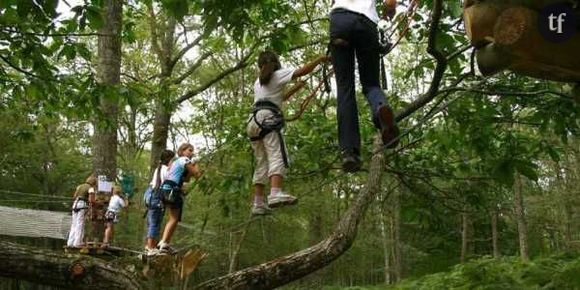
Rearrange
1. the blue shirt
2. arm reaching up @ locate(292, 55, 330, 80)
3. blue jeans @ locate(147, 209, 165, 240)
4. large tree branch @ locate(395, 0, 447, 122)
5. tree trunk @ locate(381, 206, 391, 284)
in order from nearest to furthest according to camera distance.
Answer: large tree branch @ locate(395, 0, 447, 122) → arm reaching up @ locate(292, 55, 330, 80) → the blue shirt → blue jeans @ locate(147, 209, 165, 240) → tree trunk @ locate(381, 206, 391, 284)

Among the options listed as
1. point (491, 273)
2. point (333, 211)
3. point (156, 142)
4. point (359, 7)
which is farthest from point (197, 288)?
point (333, 211)

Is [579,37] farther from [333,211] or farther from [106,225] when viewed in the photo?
[333,211]

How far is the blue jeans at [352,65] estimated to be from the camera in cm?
390

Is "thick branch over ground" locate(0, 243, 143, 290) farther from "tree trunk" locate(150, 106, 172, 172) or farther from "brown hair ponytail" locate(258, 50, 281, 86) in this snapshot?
"tree trunk" locate(150, 106, 172, 172)

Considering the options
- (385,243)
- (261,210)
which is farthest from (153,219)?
(385,243)

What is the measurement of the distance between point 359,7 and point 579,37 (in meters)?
1.67

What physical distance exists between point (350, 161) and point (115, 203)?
602cm

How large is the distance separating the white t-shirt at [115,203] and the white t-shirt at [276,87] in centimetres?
502

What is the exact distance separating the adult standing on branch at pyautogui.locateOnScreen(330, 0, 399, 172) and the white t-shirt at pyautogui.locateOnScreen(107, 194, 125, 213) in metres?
5.79

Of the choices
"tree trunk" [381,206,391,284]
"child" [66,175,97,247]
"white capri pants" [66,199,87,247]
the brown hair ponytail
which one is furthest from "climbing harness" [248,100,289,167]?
"tree trunk" [381,206,391,284]

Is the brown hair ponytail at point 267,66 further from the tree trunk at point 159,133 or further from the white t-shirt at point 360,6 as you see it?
the tree trunk at point 159,133

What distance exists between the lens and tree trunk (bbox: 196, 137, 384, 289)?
4484mm

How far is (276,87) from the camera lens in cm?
458

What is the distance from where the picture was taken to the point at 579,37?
2.52 m
